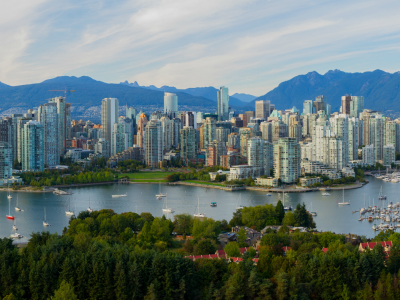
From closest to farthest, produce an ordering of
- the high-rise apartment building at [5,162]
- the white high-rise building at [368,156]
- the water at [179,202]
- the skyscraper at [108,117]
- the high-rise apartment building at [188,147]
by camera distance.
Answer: the water at [179,202] → the high-rise apartment building at [5,162] → the white high-rise building at [368,156] → the high-rise apartment building at [188,147] → the skyscraper at [108,117]

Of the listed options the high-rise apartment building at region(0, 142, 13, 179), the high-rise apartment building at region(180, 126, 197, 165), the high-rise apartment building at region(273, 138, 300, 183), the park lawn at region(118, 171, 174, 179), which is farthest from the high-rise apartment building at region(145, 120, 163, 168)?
the high-rise apartment building at region(273, 138, 300, 183)

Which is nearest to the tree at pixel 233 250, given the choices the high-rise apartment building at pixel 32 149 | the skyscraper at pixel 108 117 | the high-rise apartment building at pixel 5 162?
the high-rise apartment building at pixel 5 162

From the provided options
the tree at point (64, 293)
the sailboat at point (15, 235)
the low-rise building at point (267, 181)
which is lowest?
the sailboat at point (15, 235)

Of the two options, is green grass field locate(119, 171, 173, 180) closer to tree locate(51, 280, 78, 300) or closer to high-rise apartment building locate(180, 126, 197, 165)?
high-rise apartment building locate(180, 126, 197, 165)

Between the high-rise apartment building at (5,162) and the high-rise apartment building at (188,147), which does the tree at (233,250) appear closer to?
the high-rise apartment building at (5,162)

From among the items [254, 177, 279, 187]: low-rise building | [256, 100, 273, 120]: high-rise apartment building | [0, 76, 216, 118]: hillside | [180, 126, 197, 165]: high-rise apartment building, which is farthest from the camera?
[0, 76, 216, 118]: hillside

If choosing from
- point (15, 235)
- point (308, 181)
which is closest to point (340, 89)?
point (308, 181)

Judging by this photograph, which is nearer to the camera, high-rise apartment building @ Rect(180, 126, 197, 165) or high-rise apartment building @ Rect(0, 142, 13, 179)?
high-rise apartment building @ Rect(0, 142, 13, 179)

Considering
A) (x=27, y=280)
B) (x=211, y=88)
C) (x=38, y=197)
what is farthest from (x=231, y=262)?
(x=211, y=88)

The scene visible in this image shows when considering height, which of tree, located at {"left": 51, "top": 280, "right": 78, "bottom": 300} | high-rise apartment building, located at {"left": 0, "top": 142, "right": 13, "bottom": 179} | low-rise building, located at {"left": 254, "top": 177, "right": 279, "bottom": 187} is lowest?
tree, located at {"left": 51, "top": 280, "right": 78, "bottom": 300}
